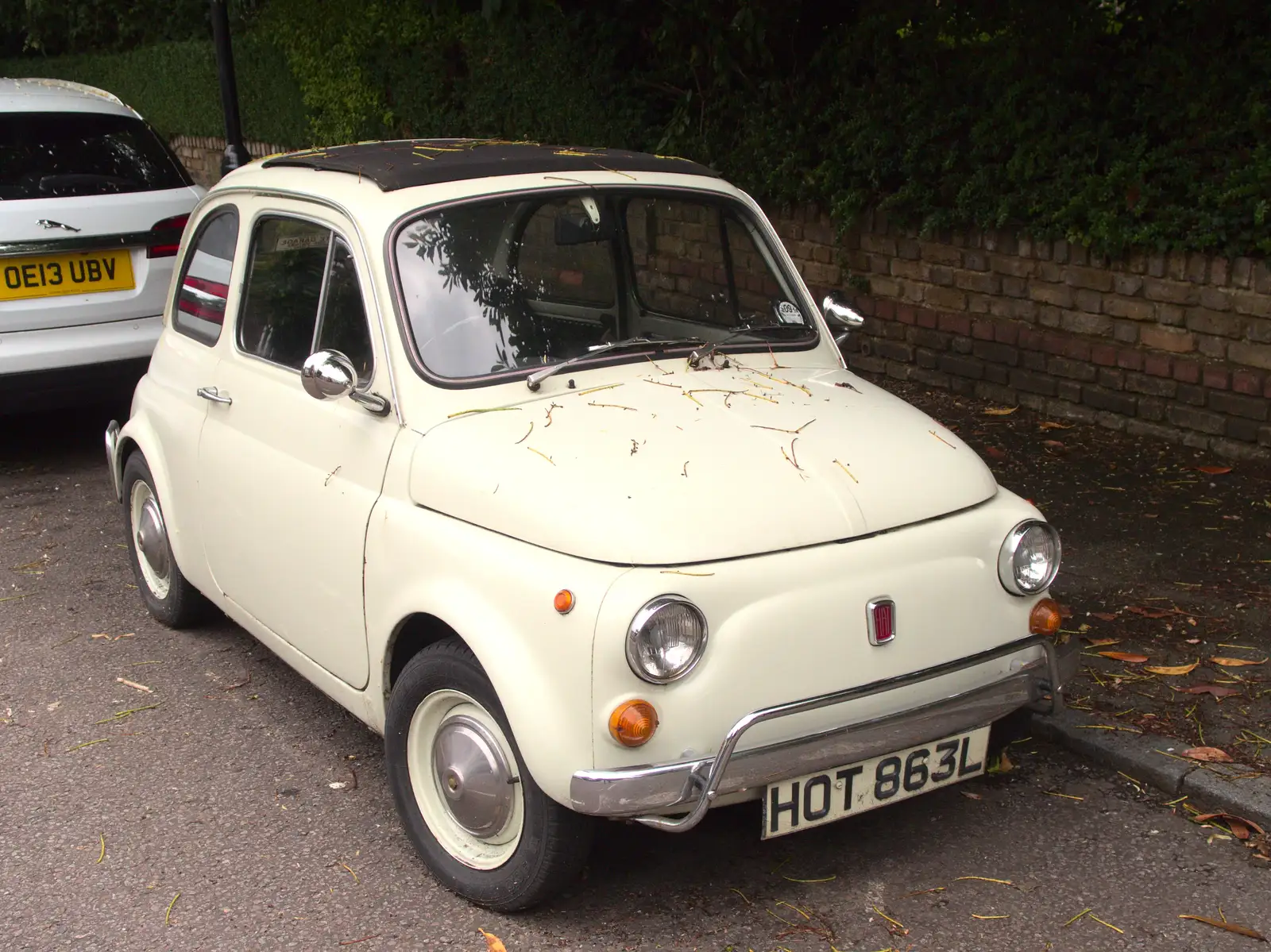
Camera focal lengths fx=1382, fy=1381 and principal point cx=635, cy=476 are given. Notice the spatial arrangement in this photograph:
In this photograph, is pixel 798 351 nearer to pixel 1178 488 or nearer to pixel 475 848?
pixel 475 848

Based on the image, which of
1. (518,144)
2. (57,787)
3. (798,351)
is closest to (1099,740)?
(798,351)

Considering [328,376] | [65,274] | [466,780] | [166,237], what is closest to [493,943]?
[466,780]

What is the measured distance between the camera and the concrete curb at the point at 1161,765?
3.92 meters

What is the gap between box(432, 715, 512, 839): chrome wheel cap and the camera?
346cm

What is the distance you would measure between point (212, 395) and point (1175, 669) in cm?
342

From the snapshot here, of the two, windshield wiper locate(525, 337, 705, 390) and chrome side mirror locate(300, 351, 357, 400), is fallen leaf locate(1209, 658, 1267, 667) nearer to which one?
windshield wiper locate(525, 337, 705, 390)

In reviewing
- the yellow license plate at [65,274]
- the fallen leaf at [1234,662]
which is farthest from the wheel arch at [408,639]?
the yellow license plate at [65,274]

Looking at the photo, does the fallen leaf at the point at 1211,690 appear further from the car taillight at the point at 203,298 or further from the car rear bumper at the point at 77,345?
the car rear bumper at the point at 77,345

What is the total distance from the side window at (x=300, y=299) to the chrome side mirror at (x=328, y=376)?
0.13 metres

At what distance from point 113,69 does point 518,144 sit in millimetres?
17767

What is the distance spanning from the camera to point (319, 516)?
13.2 ft

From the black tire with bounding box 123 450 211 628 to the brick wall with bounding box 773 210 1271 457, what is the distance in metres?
4.70

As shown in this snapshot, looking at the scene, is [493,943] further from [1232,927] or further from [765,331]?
[765,331]

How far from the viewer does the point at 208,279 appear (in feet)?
→ 16.5
